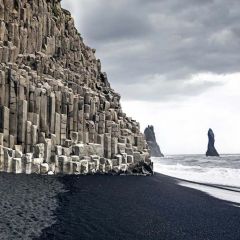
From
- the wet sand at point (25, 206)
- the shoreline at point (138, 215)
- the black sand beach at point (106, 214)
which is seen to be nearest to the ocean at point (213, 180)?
the shoreline at point (138, 215)

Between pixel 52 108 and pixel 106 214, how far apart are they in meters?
32.3

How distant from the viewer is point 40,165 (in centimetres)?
5406

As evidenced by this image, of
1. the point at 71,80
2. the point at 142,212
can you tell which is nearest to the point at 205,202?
the point at 142,212

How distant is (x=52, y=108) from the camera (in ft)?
197

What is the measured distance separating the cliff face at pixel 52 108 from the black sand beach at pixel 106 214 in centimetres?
1188

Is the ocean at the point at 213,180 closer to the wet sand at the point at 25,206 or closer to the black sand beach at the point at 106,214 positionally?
the black sand beach at the point at 106,214

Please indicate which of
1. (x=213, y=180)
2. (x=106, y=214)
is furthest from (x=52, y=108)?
(x=213, y=180)

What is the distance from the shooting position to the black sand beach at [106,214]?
25.2 meters

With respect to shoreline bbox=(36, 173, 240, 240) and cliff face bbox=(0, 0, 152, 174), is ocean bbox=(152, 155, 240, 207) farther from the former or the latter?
cliff face bbox=(0, 0, 152, 174)

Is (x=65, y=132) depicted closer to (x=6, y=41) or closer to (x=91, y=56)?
(x=6, y=41)

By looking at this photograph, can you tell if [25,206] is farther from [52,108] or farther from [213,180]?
[213,180]

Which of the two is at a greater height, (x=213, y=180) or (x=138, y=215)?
Result: (x=213, y=180)

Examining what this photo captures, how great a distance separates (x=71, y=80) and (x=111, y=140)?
1540cm

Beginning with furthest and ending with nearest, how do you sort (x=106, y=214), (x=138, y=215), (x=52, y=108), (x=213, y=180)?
1. (x=213, y=180)
2. (x=52, y=108)
3. (x=138, y=215)
4. (x=106, y=214)
